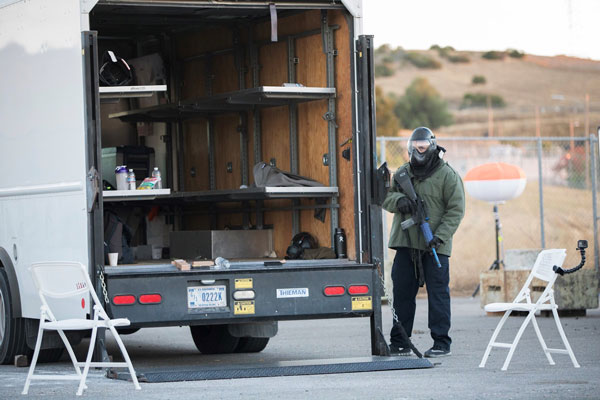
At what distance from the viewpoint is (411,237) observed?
10.1m

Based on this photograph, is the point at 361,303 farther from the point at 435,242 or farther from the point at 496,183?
the point at 496,183

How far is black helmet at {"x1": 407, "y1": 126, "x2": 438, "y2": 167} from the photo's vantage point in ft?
33.1

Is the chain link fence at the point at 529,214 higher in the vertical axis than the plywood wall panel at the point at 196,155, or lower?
lower

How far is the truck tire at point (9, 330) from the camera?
34.2 feet

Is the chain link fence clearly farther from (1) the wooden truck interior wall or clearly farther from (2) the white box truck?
(2) the white box truck

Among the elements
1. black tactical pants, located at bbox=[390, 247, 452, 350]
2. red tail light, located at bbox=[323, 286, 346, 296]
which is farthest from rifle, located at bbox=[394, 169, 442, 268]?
red tail light, located at bbox=[323, 286, 346, 296]

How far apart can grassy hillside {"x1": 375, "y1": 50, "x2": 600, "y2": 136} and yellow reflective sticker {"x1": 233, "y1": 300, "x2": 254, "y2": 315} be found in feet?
165

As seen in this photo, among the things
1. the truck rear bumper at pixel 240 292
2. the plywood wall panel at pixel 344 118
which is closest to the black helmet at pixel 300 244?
the plywood wall panel at pixel 344 118

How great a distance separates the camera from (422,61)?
237ft

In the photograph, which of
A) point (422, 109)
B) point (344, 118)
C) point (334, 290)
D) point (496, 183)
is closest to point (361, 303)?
point (334, 290)

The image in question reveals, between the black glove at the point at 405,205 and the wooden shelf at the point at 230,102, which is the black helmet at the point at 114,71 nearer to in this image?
the wooden shelf at the point at 230,102

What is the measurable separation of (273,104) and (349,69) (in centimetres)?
113

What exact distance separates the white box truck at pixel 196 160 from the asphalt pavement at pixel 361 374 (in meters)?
0.48

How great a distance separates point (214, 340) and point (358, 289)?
259cm
